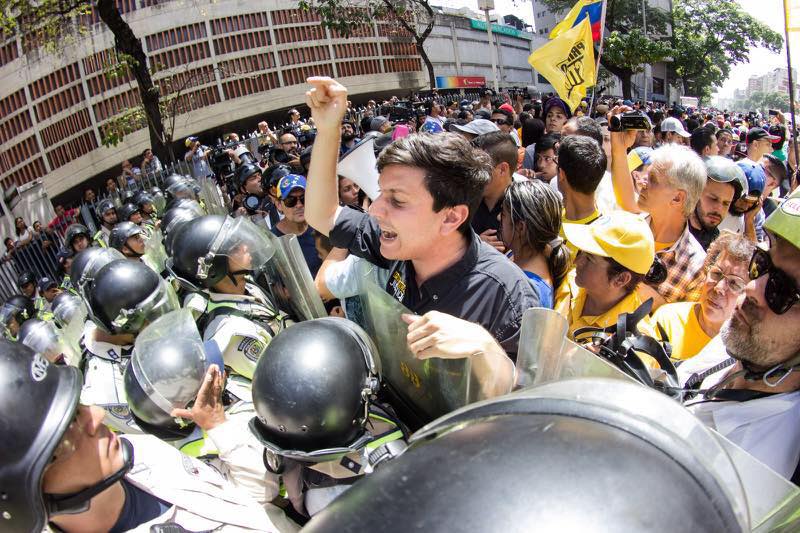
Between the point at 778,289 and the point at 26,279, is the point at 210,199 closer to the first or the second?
the point at 26,279

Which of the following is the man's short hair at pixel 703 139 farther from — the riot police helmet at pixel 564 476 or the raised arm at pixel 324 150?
the riot police helmet at pixel 564 476

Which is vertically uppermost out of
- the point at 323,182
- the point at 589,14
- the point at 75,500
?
the point at 589,14

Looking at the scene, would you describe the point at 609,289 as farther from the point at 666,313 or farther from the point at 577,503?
the point at 577,503

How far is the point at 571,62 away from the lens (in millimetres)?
5555

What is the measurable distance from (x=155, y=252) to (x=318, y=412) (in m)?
4.67

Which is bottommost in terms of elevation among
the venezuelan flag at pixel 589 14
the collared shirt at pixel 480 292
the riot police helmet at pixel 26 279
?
the riot police helmet at pixel 26 279

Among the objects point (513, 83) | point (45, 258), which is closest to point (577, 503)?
point (45, 258)

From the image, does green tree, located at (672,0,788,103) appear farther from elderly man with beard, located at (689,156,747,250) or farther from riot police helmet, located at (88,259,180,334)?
riot police helmet, located at (88,259,180,334)

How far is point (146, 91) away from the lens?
10.4 m

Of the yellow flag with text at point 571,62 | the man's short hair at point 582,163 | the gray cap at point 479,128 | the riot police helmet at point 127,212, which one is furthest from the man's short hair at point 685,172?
the riot police helmet at point 127,212

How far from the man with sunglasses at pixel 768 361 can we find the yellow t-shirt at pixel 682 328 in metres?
0.70

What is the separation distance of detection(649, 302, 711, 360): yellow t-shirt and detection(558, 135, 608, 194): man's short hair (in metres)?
0.97

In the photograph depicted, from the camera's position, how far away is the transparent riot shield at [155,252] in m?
5.57

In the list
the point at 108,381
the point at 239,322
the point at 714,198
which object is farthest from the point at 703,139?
the point at 108,381
